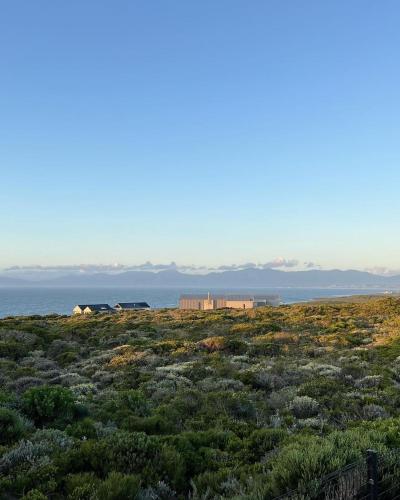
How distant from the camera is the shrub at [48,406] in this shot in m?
9.90

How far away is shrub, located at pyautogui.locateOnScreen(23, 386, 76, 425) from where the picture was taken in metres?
9.90

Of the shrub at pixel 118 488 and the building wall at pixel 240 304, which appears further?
the building wall at pixel 240 304

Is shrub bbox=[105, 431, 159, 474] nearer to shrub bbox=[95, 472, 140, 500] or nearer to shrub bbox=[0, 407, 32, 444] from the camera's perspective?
shrub bbox=[95, 472, 140, 500]

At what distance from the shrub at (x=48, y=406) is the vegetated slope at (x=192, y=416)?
0.03 meters

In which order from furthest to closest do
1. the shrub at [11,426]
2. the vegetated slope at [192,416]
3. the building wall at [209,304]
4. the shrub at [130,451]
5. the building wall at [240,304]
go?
1. the building wall at [209,304]
2. the building wall at [240,304]
3. the shrub at [11,426]
4. the shrub at [130,451]
5. the vegetated slope at [192,416]

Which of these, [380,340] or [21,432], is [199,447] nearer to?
[21,432]

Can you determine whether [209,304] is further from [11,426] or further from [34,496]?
[34,496]

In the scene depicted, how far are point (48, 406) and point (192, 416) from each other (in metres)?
3.54

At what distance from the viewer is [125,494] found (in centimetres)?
598

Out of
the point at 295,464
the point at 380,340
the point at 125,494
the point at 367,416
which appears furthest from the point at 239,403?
the point at 380,340

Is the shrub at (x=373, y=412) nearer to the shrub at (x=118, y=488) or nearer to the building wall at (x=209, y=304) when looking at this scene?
the shrub at (x=118, y=488)

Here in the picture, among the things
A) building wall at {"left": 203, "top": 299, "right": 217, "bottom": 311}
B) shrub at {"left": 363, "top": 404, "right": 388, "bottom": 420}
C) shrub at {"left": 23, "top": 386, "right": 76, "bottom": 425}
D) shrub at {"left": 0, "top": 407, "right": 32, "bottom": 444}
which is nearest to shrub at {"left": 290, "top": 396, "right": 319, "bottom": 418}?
shrub at {"left": 363, "top": 404, "right": 388, "bottom": 420}

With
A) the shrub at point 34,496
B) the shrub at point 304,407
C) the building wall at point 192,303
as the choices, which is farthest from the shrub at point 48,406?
the building wall at point 192,303

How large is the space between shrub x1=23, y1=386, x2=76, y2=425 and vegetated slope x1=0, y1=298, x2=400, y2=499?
28 millimetres
